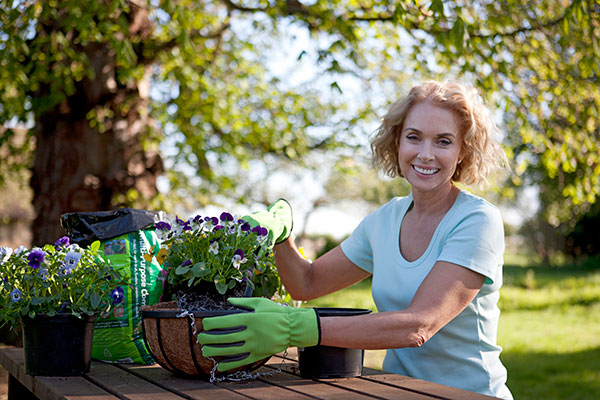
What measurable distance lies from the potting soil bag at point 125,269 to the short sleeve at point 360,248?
68cm

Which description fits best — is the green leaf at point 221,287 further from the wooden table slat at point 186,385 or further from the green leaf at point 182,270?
the wooden table slat at point 186,385

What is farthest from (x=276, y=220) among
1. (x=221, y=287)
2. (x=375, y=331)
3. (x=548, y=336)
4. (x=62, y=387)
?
(x=548, y=336)

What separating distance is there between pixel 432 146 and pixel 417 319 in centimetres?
60

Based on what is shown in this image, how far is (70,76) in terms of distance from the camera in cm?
499

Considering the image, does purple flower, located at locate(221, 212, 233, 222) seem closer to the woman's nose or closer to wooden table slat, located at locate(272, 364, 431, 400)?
wooden table slat, located at locate(272, 364, 431, 400)

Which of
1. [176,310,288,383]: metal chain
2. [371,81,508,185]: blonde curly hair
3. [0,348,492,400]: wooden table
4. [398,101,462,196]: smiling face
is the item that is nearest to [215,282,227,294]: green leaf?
[176,310,288,383]: metal chain

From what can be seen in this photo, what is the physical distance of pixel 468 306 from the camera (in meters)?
1.93

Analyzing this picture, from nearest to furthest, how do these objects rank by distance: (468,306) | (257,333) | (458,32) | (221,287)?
(257,333) → (221,287) → (468,306) → (458,32)

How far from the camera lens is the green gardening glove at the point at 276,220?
80.0 inches

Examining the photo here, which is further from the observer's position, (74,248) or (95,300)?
A: (74,248)

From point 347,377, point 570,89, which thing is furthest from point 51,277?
point 570,89

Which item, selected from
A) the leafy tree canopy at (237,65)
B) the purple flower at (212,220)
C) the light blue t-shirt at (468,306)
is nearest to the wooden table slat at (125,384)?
the purple flower at (212,220)

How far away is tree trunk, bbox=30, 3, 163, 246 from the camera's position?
502 cm

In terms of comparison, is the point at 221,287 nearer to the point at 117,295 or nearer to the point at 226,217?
the point at 226,217
